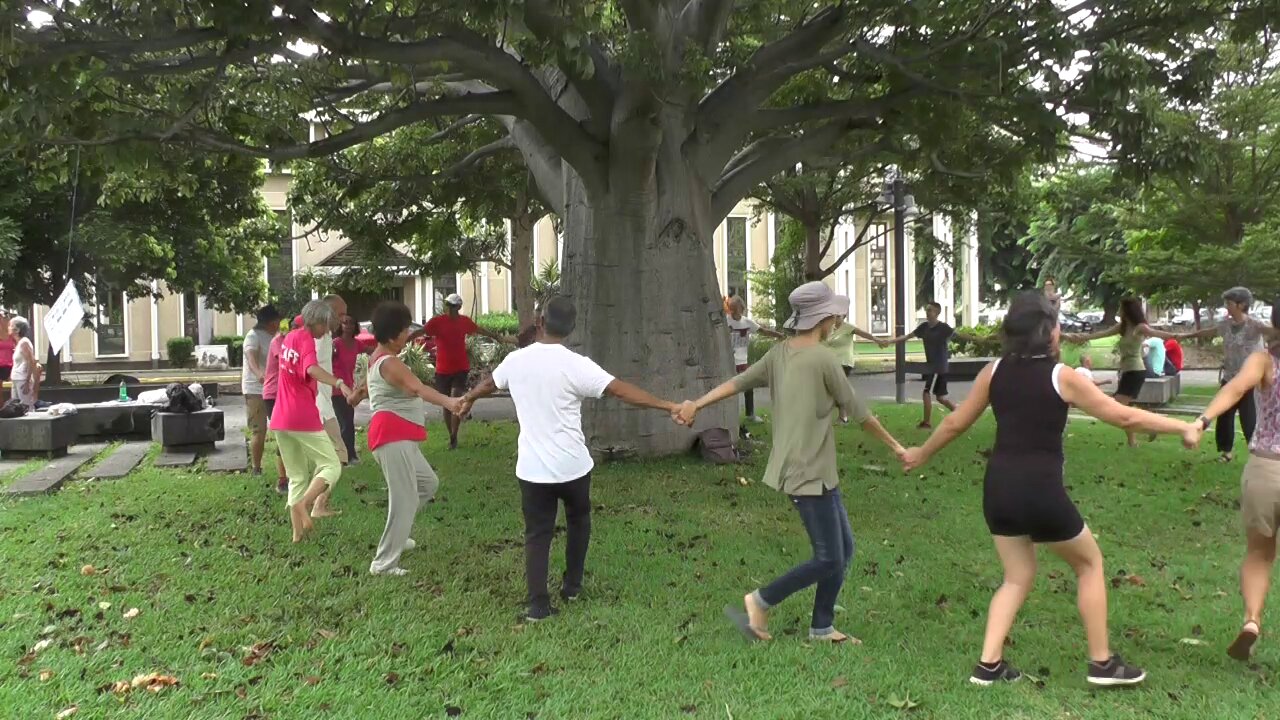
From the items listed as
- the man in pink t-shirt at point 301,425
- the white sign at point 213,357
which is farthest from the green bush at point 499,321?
the man in pink t-shirt at point 301,425

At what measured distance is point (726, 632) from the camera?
4.86 m

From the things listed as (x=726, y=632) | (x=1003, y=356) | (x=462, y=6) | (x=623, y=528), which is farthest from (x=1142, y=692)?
(x=462, y=6)

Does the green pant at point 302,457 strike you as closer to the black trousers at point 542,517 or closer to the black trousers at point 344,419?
the black trousers at point 542,517

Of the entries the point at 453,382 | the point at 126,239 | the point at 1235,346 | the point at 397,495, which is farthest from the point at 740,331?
the point at 126,239

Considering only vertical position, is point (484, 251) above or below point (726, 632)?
above

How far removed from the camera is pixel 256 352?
912 cm

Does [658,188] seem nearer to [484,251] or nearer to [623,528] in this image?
[623,528]

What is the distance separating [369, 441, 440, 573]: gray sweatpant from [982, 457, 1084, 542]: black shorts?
3475 millimetres

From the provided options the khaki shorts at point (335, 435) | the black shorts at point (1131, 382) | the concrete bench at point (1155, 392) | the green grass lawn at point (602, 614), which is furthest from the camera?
the concrete bench at point (1155, 392)

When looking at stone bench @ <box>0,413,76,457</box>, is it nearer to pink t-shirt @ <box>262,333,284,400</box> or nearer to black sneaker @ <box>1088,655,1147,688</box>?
pink t-shirt @ <box>262,333,284,400</box>

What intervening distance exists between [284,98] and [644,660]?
24.1 feet

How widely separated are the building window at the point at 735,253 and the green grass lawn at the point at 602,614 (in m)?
35.8

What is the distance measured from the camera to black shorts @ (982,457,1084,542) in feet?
12.7

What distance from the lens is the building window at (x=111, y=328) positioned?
1449 inches
